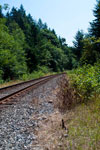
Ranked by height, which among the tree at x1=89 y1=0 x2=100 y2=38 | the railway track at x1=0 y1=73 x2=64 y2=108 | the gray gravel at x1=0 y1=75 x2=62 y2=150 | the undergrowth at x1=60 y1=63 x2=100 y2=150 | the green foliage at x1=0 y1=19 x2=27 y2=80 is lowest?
the gray gravel at x1=0 y1=75 x2=62 y2=150

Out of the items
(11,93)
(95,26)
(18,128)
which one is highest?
(95,26)

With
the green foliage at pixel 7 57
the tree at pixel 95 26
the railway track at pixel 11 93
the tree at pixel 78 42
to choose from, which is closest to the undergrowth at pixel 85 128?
the railway track at pixel 11 93

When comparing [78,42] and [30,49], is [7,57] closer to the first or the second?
[30,49]

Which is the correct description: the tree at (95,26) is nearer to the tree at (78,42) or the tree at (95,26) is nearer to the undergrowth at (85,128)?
the undergrowth at (85,128)

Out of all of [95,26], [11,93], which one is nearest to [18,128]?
[11,93]

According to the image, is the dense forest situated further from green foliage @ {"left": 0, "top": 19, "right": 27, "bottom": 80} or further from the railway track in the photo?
the railway track

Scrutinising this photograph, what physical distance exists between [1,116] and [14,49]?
18741 mm

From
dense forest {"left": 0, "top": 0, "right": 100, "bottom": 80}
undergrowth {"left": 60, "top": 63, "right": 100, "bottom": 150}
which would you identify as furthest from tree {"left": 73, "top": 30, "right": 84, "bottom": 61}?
undergrowth {"left": 60, "top": 63, "right": 100, "bottom": 150}

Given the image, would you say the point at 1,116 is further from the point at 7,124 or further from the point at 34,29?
the point at 34,29

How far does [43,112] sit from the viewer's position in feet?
13.5

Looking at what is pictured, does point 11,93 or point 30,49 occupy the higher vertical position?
point 30,49

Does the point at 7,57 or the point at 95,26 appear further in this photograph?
the point at 95,26

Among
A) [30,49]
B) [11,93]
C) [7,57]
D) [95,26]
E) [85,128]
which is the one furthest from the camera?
[30,49]

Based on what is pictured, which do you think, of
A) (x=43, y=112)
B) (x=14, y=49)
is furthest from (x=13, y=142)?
(x=14, y=49)
